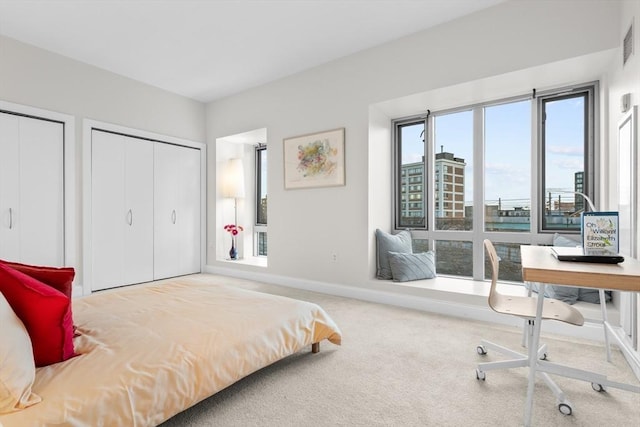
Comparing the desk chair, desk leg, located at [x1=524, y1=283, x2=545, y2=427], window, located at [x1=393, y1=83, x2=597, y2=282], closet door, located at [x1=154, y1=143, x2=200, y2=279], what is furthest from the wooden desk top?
closet door, located at [x1=154, y1=143, x2=200, y2=279]

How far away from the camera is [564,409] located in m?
1.64

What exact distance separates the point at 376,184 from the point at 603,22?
2.34 meters

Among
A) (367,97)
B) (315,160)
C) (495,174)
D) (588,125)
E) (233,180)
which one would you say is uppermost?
(367,97)

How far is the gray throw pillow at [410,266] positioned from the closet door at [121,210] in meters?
3.44

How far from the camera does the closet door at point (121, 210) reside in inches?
169

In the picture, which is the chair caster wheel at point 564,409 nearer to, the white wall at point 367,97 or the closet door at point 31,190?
the white wall at point 367,97

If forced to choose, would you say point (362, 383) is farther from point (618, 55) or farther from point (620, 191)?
point (618, 55)

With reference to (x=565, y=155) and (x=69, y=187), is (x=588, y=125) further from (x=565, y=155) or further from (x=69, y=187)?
(x=69, y=187)

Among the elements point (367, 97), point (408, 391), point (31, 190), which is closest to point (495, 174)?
point (367, 97)

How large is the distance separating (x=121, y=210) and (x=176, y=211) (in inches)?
31.9

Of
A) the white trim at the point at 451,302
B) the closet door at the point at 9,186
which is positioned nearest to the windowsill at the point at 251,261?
the white trim at the point at 451,302

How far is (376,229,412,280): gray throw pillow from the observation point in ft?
12.7

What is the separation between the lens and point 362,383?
194 cm

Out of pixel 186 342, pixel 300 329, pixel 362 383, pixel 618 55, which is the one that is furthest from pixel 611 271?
pixel 618 55
